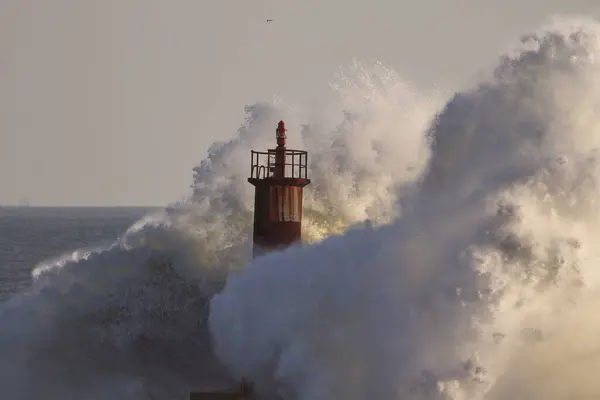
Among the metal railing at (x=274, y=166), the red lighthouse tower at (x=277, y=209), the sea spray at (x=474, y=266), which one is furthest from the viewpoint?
the metal railing at (x=274, y=166)

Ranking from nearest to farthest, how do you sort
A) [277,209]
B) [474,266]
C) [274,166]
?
[474,266] → [277,209] → [274,166]

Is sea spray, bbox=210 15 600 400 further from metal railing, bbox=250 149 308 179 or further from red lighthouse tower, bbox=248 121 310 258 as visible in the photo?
metal railing, bbox=250 149 308 179

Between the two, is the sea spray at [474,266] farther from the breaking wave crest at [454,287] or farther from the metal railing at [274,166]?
the metal railing at [274,166]

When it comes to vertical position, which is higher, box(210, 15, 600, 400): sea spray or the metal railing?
the metal railing

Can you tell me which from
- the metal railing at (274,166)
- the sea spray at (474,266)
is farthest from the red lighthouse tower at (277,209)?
the sea spray at (474,266)

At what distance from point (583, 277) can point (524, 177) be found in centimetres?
190

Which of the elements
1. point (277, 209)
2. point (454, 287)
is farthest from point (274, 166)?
point (454, 287)

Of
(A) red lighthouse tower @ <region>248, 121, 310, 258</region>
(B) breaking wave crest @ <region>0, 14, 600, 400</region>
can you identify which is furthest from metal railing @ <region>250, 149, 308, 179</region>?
(B) breaking wave crest @ <region>0, 14, 600, 400</region>

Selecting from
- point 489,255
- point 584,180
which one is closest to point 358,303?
point 489,255

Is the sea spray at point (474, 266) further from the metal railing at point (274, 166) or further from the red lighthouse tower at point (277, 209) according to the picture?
the metal railing at point (274, 166)

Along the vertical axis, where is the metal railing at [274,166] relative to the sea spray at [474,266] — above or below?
above

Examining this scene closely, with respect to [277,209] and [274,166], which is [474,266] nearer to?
[277,209]

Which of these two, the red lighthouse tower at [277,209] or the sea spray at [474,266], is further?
the red lighthouse tower at [277,209]

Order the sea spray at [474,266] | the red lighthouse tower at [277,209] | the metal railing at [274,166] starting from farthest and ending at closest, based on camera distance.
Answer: the metal railing at [274,166]
the red lighthouse tower at [277,209]
the sea spray at [474,266]
